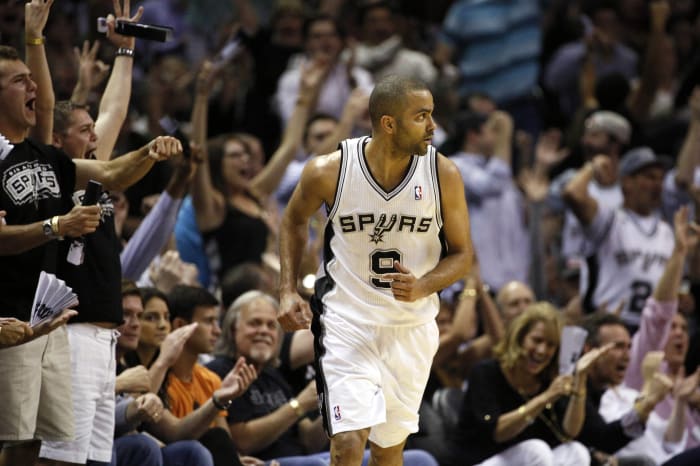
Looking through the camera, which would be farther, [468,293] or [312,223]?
[312,223]

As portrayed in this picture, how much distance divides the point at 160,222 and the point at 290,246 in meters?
1.61

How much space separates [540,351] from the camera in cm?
826

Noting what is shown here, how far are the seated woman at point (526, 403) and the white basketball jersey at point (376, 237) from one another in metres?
1.99

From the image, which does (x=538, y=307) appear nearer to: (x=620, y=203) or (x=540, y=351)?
(x=540, y=351)

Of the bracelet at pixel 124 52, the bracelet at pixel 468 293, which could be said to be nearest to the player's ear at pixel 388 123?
the bracelet at pixel 124 52

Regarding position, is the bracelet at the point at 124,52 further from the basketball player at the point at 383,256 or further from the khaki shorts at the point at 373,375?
the khaki shorts at the point at 373,375

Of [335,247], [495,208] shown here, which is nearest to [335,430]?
[335,247]

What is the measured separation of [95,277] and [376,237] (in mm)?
1347

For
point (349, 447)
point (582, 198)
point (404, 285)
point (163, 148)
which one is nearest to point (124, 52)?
point (163, 148)

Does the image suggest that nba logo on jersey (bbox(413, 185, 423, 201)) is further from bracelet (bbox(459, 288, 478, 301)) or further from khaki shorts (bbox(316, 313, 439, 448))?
bracelet (bbox(459, 288, 478, 301))

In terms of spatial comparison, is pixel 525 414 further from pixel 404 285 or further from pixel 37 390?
pixel 37 390

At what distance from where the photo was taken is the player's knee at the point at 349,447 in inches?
233

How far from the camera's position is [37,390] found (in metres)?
6.12

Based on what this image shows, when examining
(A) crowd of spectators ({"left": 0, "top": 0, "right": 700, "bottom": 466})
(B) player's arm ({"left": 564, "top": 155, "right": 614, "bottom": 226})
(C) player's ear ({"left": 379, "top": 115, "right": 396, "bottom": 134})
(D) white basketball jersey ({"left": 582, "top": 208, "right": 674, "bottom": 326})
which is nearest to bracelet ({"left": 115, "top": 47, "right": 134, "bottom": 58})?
(A) crowd of spectators ({"left": 0, "top": 0, "right": 700, "bottom": 466})
